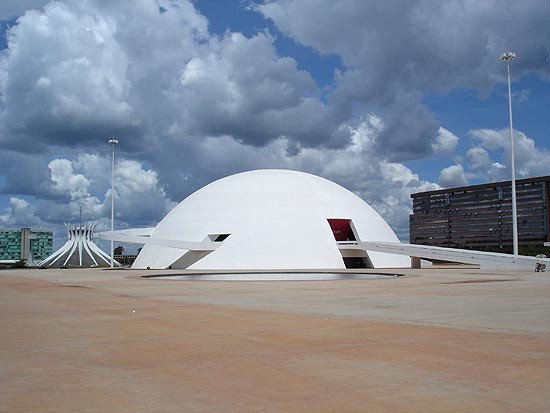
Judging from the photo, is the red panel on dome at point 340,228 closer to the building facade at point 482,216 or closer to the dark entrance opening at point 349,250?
the dark entrance opening at point 349,250

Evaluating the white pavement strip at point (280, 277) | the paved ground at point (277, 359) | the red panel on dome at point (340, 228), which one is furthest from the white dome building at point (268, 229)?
the paved ground at point (277, 359)

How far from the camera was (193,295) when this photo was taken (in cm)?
2100

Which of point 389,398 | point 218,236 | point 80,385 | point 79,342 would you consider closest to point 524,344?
point 389,398

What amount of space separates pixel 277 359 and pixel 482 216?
146 m

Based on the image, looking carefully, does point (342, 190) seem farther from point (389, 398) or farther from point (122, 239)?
point (389, 398)

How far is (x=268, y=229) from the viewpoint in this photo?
171ft

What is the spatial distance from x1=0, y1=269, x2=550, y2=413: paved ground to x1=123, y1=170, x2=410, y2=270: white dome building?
3496cm

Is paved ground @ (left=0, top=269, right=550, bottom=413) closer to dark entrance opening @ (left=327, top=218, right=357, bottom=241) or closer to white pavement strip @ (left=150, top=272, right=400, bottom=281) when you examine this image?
white pavement strip @ (left=150, top=272, right=400, bottom=281)

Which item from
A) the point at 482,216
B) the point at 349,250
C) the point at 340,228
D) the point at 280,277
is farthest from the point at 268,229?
the point at 482,216

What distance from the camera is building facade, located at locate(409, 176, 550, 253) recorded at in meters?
130

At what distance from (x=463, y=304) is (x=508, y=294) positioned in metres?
4.43

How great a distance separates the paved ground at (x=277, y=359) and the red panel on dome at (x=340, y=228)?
136 feet

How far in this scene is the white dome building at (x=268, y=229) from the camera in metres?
50.4

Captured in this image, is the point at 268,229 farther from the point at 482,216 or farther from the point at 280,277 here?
the point at 482,216
